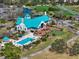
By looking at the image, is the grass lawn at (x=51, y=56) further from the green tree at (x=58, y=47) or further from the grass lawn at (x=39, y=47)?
the grass lawn at (x=39, y=47)

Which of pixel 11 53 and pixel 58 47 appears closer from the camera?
pixel 11 53

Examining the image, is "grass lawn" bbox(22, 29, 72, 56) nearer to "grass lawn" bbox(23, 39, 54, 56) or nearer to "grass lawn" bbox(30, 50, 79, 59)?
"grass lawn" bbox(23, 39, 54, 56)

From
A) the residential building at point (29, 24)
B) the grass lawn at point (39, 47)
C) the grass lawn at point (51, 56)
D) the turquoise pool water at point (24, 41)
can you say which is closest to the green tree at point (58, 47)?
the grass lawn at point (51, 56)

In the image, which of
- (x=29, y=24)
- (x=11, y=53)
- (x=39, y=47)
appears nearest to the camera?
(x=11, y=53)

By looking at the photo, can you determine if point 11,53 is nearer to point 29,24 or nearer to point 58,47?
point 58,47

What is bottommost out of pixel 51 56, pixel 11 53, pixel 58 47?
pixel 51 56

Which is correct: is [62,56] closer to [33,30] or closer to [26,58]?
[26,58]

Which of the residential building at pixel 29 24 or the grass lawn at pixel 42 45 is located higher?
the residential building at pixel 29 24

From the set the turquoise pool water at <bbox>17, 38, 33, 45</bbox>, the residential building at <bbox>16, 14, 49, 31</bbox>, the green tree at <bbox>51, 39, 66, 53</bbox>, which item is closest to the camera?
the green tree at <bbox>51, 39, 66, 53</bbox>

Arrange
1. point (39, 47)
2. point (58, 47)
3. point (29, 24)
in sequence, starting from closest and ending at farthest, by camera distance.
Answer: point (58, 47)
point (39, 47)
point (29, 24)

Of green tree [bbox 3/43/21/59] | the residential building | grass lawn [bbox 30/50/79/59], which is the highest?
green tree [bbox 3/43/21/59]

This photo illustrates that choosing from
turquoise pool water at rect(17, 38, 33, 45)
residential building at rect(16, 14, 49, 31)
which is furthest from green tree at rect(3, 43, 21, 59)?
residential building at rect(16, 14, 49, 31)

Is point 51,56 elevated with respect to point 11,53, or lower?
lower

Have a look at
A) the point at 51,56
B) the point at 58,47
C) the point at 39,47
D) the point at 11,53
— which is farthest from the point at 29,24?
the point at 11,53
